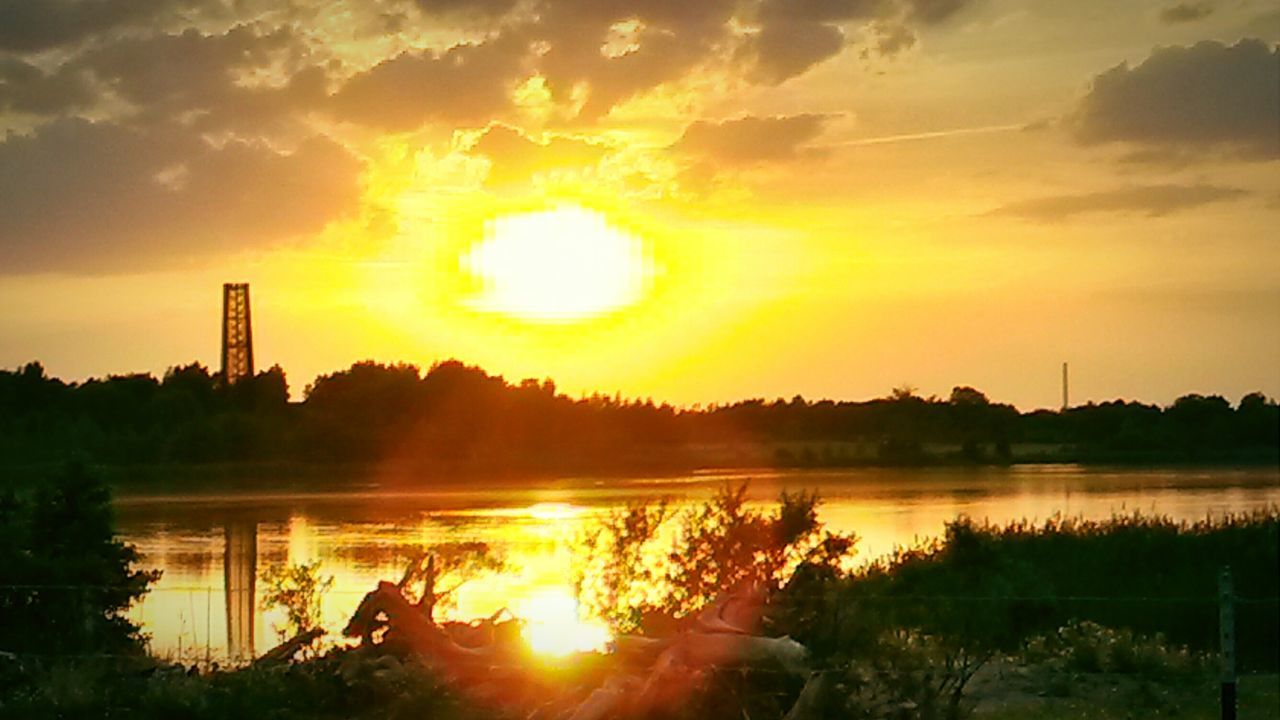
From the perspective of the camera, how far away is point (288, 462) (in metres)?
69.2

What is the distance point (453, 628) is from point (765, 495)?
118 ft

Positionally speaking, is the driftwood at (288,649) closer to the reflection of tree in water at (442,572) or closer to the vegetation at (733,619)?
the vegetation at (733,619)

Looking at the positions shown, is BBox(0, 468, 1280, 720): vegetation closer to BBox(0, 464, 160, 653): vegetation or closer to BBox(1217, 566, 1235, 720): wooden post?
BBox(0, 464, 160, 653): vegetation

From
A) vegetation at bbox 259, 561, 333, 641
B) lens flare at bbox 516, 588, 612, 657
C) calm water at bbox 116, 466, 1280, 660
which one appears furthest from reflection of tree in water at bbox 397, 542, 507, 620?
vegetation at bbox 259, 561, 333, 641

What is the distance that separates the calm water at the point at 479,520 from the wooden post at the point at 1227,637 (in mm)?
7894

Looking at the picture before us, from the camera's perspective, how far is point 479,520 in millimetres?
43688

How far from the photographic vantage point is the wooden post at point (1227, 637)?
945 cm

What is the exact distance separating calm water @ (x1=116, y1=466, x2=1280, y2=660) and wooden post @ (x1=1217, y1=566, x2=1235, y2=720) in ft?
25.9

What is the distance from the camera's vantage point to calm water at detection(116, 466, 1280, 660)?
21891 millimetres

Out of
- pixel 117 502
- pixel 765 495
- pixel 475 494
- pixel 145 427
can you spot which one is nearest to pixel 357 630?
pixel 765 495

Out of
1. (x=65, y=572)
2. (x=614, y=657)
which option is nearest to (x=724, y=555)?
(x=614, y=657)

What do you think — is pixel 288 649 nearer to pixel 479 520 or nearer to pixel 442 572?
pixel 442 572

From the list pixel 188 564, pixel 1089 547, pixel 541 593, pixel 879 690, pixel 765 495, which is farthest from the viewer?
pixel 765 495

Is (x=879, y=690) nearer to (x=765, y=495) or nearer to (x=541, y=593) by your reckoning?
(x=541, y=593)
